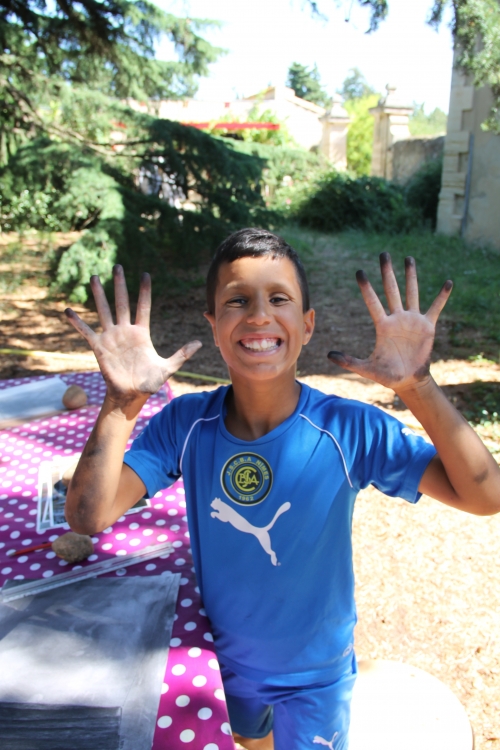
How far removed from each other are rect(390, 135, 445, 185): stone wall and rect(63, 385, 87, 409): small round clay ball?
41.7 ft

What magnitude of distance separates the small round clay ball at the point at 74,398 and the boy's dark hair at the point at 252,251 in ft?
4.82

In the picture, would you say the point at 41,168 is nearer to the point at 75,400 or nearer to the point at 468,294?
the point at 75,400

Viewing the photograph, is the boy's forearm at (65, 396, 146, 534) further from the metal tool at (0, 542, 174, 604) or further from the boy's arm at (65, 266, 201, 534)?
the metal tool at (0, 542, 174, 604)

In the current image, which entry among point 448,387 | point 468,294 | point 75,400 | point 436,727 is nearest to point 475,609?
point 436,727

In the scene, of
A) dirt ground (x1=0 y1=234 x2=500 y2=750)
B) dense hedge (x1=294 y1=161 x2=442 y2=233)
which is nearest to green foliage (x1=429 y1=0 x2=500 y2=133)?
dirt ground (x1=0 y1=234 x2=500 y2=750)

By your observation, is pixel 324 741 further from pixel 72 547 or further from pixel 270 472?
pixel 72 547

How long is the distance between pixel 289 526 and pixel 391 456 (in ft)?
0.85

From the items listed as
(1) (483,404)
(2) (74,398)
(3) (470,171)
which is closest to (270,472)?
(2) (74,398)

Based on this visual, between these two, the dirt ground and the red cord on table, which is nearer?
the red cord on table

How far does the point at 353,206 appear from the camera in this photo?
13125 mm

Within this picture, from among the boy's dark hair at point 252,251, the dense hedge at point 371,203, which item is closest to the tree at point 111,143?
the boy's dark hair at point 252,251

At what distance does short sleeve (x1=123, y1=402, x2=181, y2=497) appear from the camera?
1342 mm

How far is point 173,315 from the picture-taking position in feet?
24.6

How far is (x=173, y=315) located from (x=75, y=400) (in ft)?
16.0
